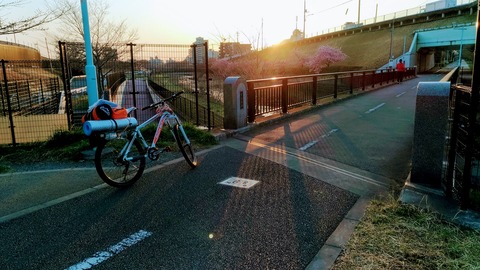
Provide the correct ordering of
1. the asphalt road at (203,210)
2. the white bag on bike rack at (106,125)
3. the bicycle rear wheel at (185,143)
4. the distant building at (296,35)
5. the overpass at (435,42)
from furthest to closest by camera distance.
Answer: the distant building at (296,35)
the overpass at (435,42)
the bicycle rear wheel at (185,143)
the white bag on bike rack at (106,125)
the asphalt road at (203,210)

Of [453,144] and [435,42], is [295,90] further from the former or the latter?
[435,42]

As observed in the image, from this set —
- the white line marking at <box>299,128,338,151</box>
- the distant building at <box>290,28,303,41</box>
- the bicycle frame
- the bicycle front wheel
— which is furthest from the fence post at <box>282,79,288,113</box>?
the distant building at <box>290,28,303,41</box>

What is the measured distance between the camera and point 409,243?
3.04 metres

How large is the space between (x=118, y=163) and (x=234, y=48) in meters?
30.7

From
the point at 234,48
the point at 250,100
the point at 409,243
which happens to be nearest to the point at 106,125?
the point at 409,243

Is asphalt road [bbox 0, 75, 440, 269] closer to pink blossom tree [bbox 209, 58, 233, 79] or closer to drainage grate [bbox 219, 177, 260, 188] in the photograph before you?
drainage grate [bbox 219, 177, 260, 188]

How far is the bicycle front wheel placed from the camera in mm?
4530

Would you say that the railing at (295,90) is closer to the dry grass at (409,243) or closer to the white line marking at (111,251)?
the dry grass at (409,243)

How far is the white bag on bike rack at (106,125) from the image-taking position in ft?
14.0

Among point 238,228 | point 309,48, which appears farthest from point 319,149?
point 309,48

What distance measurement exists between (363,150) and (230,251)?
4761mm

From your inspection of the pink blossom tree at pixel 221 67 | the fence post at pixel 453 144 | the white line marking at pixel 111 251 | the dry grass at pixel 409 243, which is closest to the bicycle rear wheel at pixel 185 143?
the white line marking at pixel 111 251

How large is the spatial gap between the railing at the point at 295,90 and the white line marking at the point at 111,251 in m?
6.32

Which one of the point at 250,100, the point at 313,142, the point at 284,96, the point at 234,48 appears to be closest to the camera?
the point at 313,142
